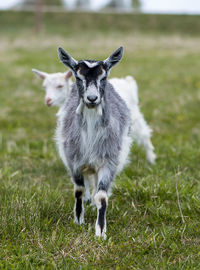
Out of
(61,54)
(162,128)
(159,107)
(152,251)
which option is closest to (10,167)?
(61,54)

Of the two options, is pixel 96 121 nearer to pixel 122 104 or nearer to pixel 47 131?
pixel 122 104

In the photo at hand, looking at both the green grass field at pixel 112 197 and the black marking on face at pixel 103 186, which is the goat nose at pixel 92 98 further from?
the green grass field at pixel 112 197

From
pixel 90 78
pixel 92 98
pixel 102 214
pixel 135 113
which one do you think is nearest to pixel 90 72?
pixel 90 78

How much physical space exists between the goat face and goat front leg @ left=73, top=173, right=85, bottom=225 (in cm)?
93

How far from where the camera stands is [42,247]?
316 cm

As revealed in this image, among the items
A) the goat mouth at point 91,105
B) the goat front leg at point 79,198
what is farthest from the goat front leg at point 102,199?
the goat mouth at point 91,105

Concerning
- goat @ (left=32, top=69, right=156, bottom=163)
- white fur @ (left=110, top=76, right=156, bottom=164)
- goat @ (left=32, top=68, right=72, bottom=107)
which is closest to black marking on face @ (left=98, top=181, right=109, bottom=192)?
white fur @ (left=110, top=76, right=156, bottom=164)

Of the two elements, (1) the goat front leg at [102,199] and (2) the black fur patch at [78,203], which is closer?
(1) the goat front leg at [102,199]

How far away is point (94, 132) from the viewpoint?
373 centimetres

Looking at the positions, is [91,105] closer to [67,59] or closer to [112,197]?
[67,59]

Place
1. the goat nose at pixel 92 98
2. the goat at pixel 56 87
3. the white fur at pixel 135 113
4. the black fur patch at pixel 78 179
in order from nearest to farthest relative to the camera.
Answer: the goat nose at pixel 92 98, the black fur patch at pixel 78 179, the white fur at pixel 135 113, the goat at pixel 56 87

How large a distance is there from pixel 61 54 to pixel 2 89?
8.22 m

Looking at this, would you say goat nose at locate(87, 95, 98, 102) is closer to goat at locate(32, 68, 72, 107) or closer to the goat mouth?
the goat mouth

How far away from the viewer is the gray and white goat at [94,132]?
3443 mm
